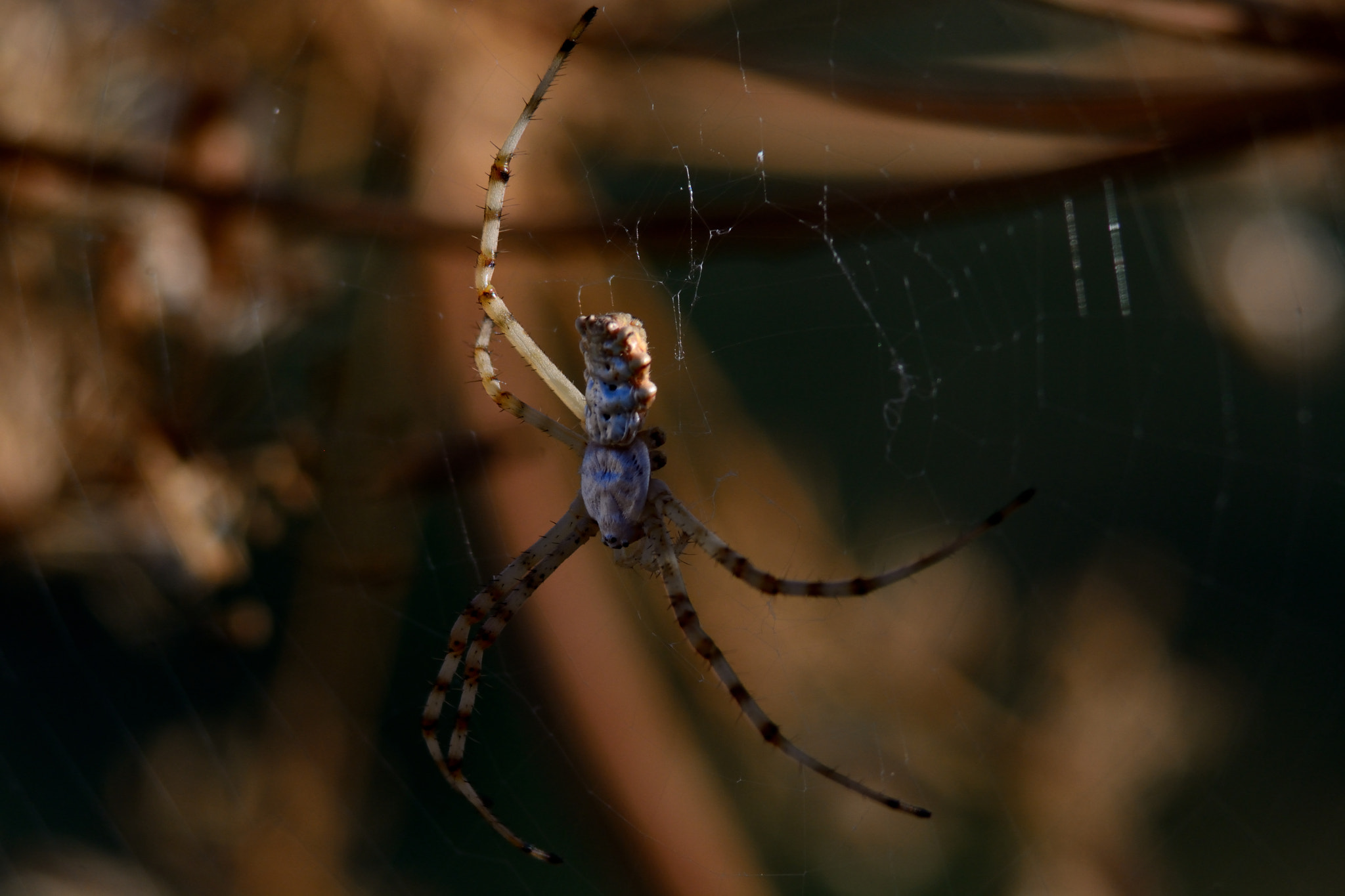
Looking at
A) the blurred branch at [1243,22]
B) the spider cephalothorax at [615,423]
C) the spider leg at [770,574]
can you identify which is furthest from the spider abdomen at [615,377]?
the blurred branch at [1243,22]

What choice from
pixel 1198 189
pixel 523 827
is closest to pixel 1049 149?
pixel 1198 189

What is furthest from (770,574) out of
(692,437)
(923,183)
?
(923,183)

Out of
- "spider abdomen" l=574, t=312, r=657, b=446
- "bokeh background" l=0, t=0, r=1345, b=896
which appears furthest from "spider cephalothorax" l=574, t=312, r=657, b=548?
"bokeh background" l=0, t=0, r=1345, b=896

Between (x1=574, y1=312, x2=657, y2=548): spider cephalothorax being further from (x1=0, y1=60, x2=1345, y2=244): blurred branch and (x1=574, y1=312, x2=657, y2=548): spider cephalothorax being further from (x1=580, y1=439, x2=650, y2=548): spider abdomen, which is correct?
(x1=0, y1=60, x2=1345, y2=244): blurred branch

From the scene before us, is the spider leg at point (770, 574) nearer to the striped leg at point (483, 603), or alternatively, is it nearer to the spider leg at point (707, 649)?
the spider leg at point (707, 649)

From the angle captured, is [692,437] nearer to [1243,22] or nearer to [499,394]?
[499,394]

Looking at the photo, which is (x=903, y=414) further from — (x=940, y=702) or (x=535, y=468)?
(x=535, y=468)

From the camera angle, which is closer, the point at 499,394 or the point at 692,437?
the point at 499,394
